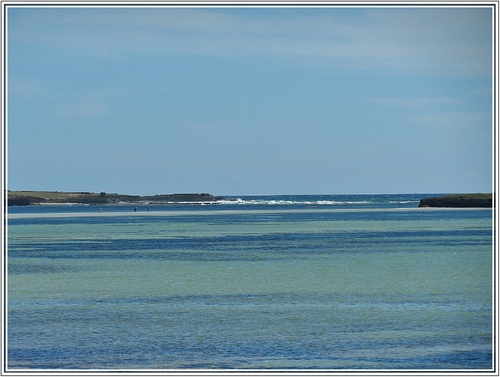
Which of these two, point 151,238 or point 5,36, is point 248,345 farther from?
point 151,238

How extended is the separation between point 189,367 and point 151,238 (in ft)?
114

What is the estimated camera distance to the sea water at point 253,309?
16.7 m

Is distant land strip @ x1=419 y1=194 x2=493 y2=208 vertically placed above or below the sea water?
above

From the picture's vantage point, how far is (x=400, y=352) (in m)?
16.8

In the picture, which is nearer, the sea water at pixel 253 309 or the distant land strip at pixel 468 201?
the sea water at pixel 253 309

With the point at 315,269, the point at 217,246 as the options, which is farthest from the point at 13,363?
the point at 217,246

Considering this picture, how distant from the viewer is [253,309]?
21.7 meters

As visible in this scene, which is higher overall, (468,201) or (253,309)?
(468,201)

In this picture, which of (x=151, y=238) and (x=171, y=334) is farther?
(x=151, y=238)

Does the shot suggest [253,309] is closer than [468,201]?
Yes

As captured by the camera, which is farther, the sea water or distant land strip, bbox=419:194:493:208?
distant land strip, bbox=419:194:493:208

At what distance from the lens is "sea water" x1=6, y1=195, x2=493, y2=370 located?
16672 millimetres

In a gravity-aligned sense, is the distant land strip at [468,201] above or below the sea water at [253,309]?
above

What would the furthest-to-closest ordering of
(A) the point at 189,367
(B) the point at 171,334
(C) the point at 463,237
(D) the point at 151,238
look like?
(D) the point at 151,238, (C) the point at 463,237, (B) the point at 171,334, (A) the point at 189,367
